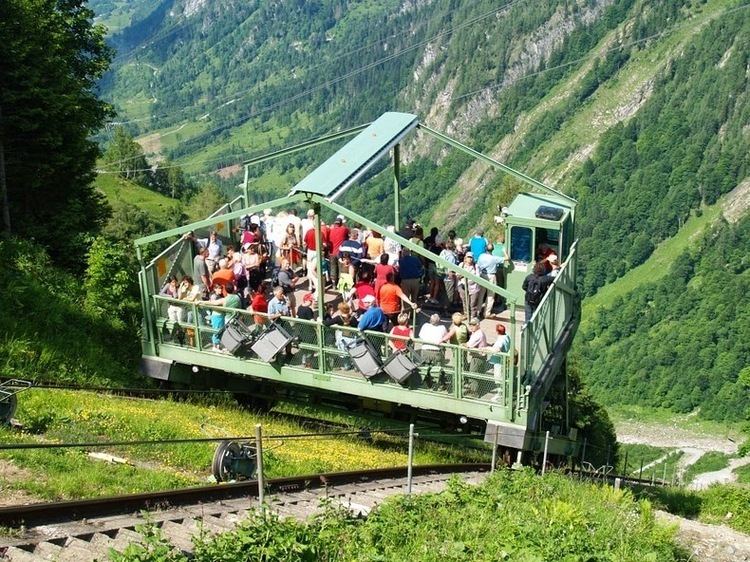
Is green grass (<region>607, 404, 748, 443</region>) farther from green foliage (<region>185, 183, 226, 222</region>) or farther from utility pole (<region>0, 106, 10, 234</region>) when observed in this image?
utility pole (<region>0, 106, 10, 234</region>)

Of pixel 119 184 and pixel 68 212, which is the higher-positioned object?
pixel 119 184

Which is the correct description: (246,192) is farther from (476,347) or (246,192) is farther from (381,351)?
(476,347)

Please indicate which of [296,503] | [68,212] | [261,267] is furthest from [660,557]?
[68,212]

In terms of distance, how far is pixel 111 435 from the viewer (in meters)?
14.5

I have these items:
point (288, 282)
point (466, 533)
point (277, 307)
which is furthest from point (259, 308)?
point (466, 533)

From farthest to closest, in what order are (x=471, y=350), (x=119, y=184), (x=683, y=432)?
(x=683, y=432), (x=119, y=184), (x=471, y=350)

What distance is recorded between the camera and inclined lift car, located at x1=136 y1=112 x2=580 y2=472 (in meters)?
16.6

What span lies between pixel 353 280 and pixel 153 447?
6745mm

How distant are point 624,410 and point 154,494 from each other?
183224 millimetres

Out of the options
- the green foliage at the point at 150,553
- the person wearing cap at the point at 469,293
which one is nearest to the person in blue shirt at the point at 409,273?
the person wearing cap at the point at 469,293

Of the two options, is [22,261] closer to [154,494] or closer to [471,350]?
[471,350]

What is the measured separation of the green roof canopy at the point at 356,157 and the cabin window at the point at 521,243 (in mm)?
3004

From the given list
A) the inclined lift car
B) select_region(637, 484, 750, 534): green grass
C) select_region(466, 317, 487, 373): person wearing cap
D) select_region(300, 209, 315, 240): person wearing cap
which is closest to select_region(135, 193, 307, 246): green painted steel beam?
the inclined lift car

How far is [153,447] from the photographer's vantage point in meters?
14.0
